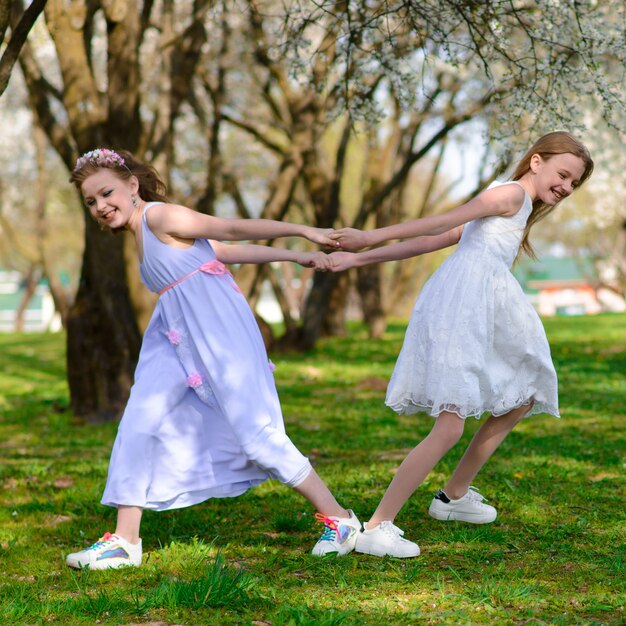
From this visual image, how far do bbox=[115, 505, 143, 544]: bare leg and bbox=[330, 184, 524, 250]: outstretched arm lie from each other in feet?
5.12

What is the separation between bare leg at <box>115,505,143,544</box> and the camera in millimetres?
4148

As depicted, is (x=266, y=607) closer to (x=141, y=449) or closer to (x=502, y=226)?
(x=141, y=449)

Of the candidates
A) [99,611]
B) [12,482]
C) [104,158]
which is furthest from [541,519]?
[12,482]

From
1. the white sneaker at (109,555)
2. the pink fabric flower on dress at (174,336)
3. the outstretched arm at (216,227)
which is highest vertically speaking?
the outstretched arm at (216,227)

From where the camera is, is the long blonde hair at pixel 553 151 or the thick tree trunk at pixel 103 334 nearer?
the long blonde hair at pixel 553 151

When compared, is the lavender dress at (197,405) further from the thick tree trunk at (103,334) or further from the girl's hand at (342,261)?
the thick tree trunk at (103,334)

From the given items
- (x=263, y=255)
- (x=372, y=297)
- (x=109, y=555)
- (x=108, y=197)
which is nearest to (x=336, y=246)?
(x=263, y=255)

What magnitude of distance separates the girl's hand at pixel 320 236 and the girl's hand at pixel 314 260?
7cm

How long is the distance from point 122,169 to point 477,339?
6.09 feet

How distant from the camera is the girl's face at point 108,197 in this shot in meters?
4.35

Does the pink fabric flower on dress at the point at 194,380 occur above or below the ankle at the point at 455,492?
above

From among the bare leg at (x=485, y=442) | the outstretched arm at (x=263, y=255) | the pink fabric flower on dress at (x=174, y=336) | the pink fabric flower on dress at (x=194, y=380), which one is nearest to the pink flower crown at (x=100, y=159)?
the outstretched arm at (x=263, y=255)

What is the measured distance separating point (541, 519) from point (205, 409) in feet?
6.01

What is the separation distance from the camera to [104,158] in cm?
438
